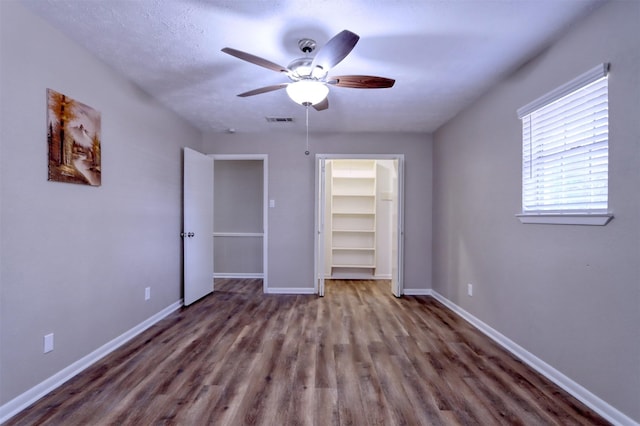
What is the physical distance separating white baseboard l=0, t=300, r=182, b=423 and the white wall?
0.04 meters

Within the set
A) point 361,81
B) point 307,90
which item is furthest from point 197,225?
point 361,81

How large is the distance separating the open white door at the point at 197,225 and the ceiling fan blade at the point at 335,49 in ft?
8.19

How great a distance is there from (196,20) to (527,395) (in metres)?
3.22

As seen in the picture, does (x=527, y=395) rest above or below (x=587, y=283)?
below

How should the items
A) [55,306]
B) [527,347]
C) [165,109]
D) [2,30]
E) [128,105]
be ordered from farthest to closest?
[165,109]
[128,105]
[527,347]
[55,306]
[2,30]

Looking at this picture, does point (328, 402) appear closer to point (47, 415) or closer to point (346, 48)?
point (47, 415)

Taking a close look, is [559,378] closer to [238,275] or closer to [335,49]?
[335,49]

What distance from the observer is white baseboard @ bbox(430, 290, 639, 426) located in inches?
61.9

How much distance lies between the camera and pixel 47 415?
5.41 feet

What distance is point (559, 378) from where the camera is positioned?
1.94 meters

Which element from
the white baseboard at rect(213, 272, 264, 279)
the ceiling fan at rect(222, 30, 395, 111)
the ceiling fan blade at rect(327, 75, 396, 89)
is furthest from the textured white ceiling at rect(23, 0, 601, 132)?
the white baseboard at rect(213, 272, 264, 279)

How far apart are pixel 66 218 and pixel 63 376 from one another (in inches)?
43.1

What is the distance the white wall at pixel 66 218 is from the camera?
1643 millimetres

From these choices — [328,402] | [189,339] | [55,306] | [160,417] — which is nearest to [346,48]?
[328,402]
